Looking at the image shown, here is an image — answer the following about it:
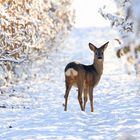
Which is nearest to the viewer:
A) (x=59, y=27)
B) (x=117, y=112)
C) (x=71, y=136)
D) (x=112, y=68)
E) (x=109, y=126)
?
(x=71, y=136)

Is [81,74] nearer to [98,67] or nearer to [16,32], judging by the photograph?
[98,67]

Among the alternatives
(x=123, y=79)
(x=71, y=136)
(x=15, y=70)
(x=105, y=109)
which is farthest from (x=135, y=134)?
(x=123, y=79)

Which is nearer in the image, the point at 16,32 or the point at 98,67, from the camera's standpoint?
the point at 98,67

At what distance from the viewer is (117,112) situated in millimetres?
12500

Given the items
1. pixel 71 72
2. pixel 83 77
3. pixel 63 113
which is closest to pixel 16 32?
pixel 83 77

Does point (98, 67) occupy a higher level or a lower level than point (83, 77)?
higher

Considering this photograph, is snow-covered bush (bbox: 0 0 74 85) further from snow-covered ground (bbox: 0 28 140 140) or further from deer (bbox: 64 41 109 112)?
deer (bbox: 64 41 109 112)

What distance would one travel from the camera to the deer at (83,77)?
494 inches

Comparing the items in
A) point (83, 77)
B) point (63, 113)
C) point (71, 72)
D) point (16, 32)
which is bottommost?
point (63, 113)

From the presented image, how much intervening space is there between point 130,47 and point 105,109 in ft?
27.6

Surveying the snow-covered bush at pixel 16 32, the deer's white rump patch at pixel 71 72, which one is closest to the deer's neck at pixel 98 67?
the deer's white rump patch at pixel 71 72

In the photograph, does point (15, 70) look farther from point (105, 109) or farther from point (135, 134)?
point (135, 134)

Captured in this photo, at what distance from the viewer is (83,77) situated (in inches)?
508

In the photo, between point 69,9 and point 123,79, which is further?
point 69,9
